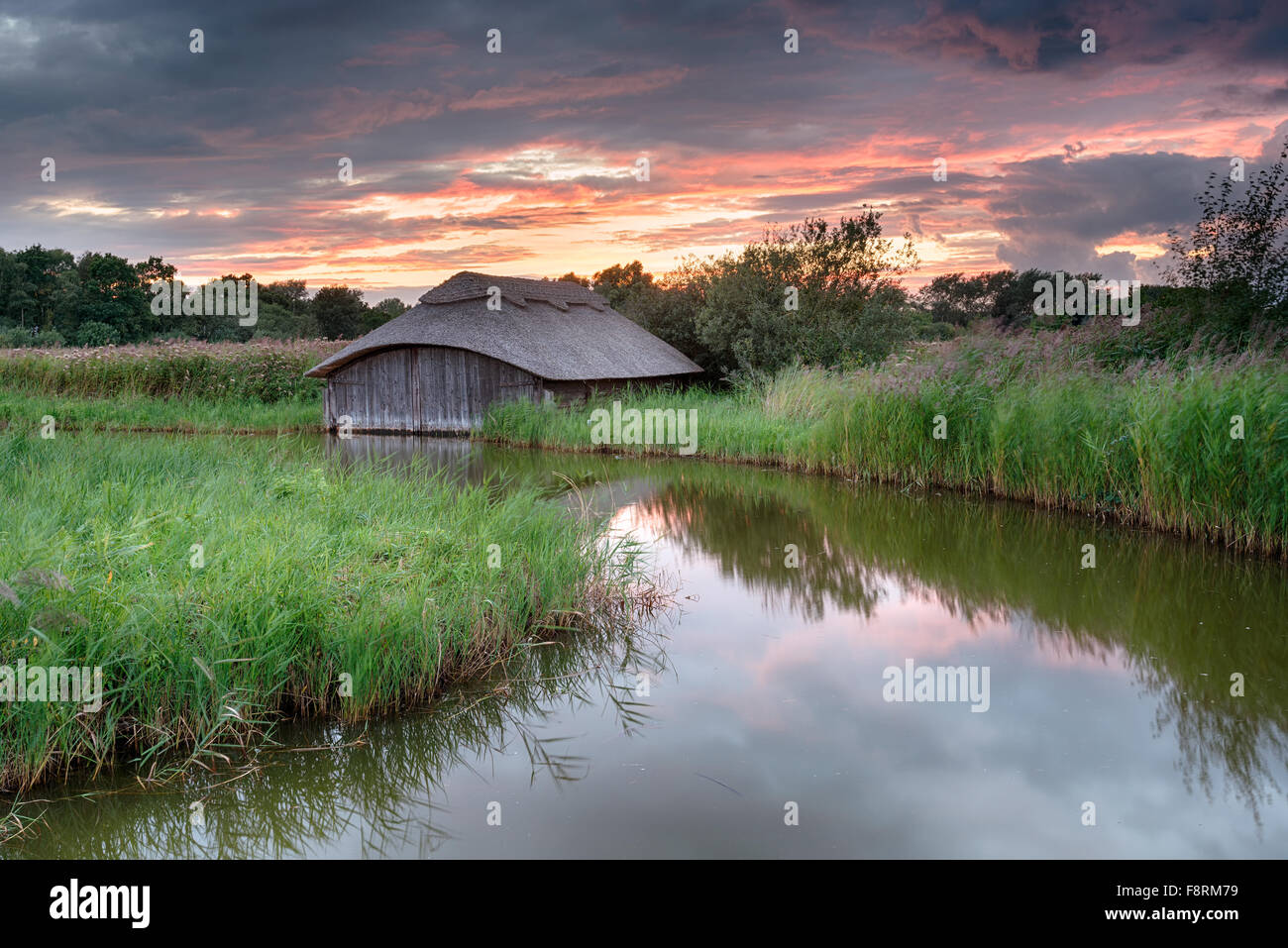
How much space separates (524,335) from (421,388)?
10.9ft

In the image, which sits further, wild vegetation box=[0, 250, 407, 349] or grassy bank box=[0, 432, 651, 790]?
wild vegetation box=[0, 250, 407, 349]

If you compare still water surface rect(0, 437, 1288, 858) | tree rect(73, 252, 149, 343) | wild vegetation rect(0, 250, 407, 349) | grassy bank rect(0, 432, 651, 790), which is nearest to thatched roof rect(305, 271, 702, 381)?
grassy bank rect(0, 432, 651, 790)

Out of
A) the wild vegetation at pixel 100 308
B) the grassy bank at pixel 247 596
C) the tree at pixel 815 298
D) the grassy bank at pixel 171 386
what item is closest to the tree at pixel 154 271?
the wild vegetation at pixel 100 308

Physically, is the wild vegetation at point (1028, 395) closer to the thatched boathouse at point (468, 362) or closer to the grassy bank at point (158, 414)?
the thatched boathouse at point (468, 362)

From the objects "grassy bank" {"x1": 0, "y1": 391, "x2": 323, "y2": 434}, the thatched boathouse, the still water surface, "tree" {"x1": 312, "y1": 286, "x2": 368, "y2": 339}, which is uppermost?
"tree" {"x1": 312, "y1": 286, "x2": 368, "y2": 339}

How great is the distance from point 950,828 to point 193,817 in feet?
11.8

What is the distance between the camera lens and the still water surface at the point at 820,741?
4129 millimetres

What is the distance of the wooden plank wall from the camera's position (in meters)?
23.9

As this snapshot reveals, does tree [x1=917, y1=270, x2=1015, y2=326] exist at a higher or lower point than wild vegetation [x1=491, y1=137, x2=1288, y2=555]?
higher

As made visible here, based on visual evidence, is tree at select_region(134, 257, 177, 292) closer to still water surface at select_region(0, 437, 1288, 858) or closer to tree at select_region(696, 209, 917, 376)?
tree at select_region(696, 209, 917, 376)

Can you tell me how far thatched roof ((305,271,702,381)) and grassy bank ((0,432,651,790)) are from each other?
48.6 ft

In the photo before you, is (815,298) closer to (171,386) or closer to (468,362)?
(468,362)

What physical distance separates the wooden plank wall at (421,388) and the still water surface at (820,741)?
15.8 meters

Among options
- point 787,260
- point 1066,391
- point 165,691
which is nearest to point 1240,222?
point 1066,391
